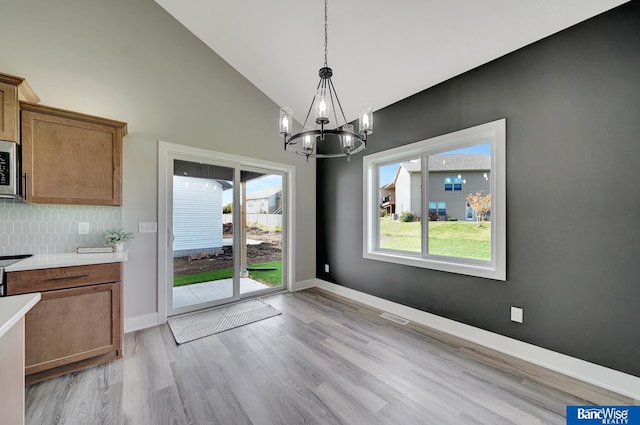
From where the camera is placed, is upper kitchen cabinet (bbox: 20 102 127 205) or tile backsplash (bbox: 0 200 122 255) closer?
upper kitchen cabinet (bbox: 20 102 127 205)

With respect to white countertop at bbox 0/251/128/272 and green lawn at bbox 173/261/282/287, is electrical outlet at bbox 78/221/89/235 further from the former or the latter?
green lawn at bbox 173/261/282/287

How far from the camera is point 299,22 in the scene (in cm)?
Answer: 266

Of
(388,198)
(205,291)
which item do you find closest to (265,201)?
(205,291)

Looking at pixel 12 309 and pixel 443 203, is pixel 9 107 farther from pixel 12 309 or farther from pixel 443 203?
Answer: pixel 443 203

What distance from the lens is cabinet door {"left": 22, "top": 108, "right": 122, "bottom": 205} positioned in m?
2.06

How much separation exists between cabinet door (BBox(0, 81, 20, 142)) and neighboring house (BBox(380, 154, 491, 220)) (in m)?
3.84

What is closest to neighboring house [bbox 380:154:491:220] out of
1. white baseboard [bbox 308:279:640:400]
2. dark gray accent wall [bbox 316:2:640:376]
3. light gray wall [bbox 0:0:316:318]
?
dark gray accent wall [bbox 316:2:640:376]

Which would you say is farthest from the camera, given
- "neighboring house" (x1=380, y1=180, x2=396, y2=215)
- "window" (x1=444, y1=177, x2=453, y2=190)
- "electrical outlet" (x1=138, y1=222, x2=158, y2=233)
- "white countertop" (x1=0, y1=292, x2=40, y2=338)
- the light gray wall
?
"neighboring house" (x1=380, y1=180, x2=396, y2=215)

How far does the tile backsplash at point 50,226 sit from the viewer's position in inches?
87.6

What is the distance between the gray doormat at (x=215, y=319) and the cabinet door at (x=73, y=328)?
61 cm

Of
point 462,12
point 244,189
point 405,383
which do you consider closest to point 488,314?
point 405,383

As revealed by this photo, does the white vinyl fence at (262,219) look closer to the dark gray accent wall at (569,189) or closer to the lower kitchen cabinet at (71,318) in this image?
the lower kitchen cabinet at (71,318)

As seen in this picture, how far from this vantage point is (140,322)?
9.18ft

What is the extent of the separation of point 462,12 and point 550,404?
3.10m
